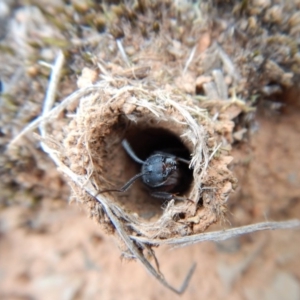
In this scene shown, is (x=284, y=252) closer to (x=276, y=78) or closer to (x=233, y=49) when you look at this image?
(x=276, y=78)

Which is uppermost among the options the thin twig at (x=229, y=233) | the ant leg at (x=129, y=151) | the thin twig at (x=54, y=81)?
the thin twig at (x=54, y=81)

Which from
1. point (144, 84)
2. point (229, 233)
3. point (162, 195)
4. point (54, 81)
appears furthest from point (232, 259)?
point (54, 81)

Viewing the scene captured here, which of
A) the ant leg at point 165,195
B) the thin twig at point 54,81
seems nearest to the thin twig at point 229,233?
the ant leg at point 165,195

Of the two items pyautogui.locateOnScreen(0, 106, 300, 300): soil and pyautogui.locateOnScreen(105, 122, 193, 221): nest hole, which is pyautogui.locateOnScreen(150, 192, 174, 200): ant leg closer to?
pyautogui.locateOnScreen(105, 122, 193, 221): nest hole

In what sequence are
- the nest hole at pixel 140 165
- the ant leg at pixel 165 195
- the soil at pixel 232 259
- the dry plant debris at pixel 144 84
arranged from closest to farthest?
1. the dry plant debris at pixel 144 84
2. the ant leg at pixel 165 195
3. the nest hole at pixel 140 165
4. the soil at pixel 232 259

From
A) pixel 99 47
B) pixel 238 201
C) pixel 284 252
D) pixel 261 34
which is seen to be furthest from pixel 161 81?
pixel 284 252

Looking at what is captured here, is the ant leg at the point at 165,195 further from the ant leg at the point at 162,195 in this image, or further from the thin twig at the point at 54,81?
the thin twig at the point at 54,81
